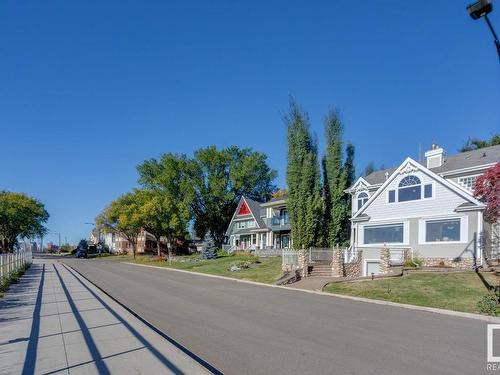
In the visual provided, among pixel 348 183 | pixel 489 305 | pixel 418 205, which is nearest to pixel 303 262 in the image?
pixel 418 205

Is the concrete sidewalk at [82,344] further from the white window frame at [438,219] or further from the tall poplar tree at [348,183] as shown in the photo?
the tall poplar tree at [348,183]

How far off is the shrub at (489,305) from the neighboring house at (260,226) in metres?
33.2

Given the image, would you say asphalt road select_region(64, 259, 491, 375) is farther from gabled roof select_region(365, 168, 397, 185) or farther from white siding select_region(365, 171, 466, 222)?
gabled roof select_region(365, 168, 397, 185)

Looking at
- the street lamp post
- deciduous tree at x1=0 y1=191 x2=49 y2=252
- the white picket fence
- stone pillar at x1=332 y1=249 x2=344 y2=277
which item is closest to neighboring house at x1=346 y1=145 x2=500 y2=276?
stone pillar at x1=332 y1=249 x2=344 y2=277

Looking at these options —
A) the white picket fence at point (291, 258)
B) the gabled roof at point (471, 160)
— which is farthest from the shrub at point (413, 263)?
the white picket fence at point (291, 258)

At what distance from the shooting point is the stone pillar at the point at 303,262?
85.3ft

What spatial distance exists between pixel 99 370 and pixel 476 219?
69.5 ft

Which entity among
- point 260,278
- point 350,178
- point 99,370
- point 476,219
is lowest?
point 260,278

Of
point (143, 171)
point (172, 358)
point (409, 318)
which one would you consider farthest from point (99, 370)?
point (143, 171)

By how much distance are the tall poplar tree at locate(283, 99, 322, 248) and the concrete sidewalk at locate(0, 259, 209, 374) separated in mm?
21715

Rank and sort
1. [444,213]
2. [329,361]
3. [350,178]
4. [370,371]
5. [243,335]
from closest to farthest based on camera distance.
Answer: [370,371]
[329,361]
[243,335]
[444,213]
[350,178]

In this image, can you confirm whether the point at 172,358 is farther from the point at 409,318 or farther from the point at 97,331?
the point at 409,318

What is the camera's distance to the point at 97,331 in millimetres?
9141

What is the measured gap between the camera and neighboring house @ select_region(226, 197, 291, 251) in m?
50.2
